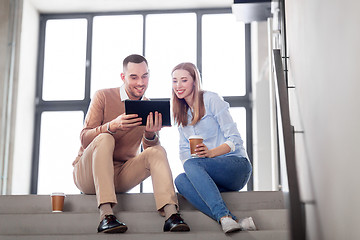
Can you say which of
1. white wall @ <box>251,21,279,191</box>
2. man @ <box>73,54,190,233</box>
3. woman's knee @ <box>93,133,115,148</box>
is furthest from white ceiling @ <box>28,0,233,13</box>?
woman's knee @ <box>93,133,115,148</box>

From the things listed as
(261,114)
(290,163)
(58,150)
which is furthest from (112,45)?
(290,163)

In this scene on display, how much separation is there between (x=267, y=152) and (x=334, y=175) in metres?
3.24

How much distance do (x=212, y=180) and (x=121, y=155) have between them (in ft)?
2.34

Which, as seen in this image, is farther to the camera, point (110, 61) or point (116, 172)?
point (110, 61)

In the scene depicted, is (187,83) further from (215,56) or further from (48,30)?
(48,30)

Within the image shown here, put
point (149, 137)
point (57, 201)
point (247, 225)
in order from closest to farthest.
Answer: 1. point (247, 225)
2. point (57, 201)
3. point (149, 137)

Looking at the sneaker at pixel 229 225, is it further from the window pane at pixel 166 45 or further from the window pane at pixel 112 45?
the window pane at pixel 112 45

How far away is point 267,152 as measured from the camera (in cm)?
529

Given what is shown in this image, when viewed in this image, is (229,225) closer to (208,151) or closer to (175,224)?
(175,224)

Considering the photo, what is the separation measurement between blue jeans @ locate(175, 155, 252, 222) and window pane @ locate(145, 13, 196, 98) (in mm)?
2897

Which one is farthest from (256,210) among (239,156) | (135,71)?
(135,71)

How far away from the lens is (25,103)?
5695 millimetres

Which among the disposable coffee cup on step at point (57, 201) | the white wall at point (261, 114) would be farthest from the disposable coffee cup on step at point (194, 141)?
the white wall at point (261, 114)

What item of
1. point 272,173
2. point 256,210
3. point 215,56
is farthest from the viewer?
point 215,56
